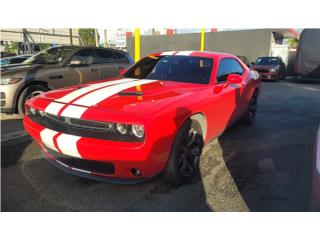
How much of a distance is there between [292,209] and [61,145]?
7.41 feet

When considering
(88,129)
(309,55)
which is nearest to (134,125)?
(88,129)

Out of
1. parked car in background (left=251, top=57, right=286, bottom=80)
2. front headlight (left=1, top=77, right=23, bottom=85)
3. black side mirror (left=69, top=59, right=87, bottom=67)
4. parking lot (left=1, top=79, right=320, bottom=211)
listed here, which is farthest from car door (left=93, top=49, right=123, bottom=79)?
parked car in background (left=251, top=57, right=286, bottom=80)

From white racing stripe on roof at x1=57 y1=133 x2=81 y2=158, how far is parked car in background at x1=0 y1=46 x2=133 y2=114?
3.19m

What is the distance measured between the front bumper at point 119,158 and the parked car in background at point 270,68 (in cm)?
1274

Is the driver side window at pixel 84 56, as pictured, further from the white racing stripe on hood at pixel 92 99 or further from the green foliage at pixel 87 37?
the green foliage at pixel 87 37

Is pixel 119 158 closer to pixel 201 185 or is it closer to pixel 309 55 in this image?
pixel 201 185

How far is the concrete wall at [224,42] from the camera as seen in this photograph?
21188 millimetres

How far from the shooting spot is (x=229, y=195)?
2836 mm

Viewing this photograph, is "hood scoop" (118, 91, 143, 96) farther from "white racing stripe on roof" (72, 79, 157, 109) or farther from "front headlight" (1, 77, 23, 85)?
"front headlight" (1, 77, 23, 85)

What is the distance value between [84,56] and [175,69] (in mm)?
3415

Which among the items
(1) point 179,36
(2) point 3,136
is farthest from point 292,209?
(1) point 179,36

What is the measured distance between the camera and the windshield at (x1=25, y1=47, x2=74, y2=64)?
20.4 ft

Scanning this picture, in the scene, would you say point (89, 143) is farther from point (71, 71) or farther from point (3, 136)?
point (71, 71)

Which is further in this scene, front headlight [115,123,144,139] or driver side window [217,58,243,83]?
driver side window [217,58,243,83]
